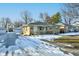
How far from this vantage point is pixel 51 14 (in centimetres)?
194

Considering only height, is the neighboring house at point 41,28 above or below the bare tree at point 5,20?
below

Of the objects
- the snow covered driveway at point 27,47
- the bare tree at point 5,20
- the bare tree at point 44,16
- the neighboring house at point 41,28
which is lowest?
the snow covered driveway at point 27,47

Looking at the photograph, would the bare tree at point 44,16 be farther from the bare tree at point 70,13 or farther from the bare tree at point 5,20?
the bare tree at point 5,20

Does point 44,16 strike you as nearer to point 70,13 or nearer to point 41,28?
point 41,28

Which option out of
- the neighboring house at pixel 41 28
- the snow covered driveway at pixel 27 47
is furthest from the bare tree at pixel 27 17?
the snow covered driveway at pixel 27 47

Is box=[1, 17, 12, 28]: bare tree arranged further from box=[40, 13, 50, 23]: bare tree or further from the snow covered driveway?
box=[40, 13, 50, 23]: bare tree

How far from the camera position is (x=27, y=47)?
1943mm

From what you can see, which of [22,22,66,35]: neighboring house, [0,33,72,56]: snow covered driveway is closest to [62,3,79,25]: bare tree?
[22,22,66,35]: neighboring house

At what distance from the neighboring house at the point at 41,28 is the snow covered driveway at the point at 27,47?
0.14 ft

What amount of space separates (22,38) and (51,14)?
0.32 metres

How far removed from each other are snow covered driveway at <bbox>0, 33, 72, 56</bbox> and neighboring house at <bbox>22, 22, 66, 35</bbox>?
0.04 meters

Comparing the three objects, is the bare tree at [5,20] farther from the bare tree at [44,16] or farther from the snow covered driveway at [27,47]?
the bare tree at [44,16]

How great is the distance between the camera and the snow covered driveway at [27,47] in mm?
1924

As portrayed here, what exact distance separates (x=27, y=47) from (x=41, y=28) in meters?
0.20
